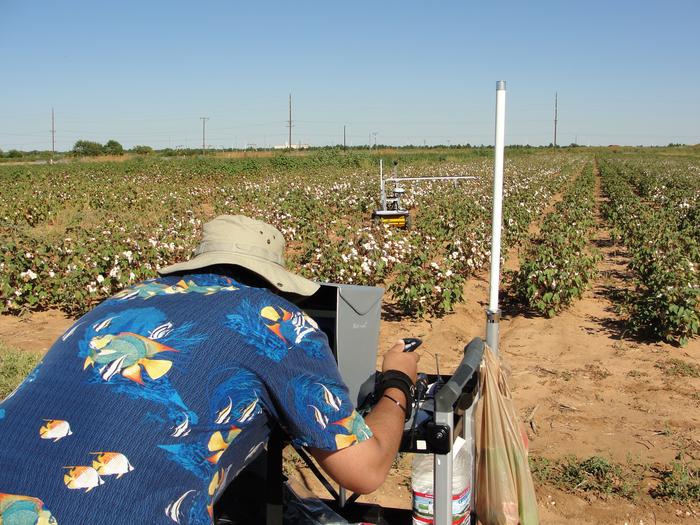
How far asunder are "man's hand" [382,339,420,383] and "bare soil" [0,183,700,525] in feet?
6.47

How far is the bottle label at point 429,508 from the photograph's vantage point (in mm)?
2182

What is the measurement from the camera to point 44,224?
625 inches

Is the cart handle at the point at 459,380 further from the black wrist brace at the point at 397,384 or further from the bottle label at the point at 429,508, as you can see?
the bottle label at the point at 429,508

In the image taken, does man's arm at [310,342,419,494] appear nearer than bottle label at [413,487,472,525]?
Yes

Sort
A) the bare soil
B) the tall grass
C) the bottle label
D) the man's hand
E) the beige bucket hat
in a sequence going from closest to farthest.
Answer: the beige bucket hat → the man's hand → the bottle label → the bare soil → the tall grass

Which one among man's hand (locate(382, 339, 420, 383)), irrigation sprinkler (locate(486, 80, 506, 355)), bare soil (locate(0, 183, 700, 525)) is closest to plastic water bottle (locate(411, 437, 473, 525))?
man's hand (locate(382, 339, 420, 383))

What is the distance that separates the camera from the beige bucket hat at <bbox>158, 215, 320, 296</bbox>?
187 centimetres

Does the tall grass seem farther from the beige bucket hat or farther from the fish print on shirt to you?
the fish print on shirt

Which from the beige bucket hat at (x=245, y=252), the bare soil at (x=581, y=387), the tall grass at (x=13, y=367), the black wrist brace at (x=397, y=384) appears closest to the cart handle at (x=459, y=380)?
the black wrist brace at (x=397, y=384)

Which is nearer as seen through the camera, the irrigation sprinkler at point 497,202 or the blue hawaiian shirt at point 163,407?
the blue hawaiian shirt at point 163,407

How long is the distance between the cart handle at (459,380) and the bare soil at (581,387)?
1665mm

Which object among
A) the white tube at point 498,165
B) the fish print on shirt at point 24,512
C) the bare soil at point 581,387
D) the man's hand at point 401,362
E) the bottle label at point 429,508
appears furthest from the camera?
the bare soil at point 581,387

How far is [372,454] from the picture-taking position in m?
1.72

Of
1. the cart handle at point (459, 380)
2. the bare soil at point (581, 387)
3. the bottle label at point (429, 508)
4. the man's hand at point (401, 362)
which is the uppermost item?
the man's hand at point (401, 362)
